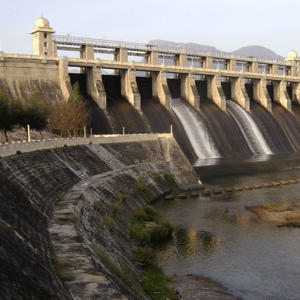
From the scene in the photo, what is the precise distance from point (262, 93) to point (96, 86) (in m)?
45.4

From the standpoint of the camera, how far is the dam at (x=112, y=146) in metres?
21.0

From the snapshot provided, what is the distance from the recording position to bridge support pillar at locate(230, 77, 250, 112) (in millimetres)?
97312

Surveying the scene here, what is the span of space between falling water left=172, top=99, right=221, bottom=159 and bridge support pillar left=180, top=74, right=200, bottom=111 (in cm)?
186

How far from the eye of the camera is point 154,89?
86.6 meters

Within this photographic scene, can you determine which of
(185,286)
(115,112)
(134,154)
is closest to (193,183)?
(134,154)

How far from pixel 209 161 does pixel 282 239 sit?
38.8 metres

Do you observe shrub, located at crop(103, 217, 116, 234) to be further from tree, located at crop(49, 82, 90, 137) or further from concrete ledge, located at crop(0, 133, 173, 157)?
tree, located at crop(49, 82, 90, 137)

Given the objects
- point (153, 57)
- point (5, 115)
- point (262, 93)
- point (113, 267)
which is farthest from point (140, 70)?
point (113, 267)

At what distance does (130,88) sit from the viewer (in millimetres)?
78875

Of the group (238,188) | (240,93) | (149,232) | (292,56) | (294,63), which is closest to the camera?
(149,232)

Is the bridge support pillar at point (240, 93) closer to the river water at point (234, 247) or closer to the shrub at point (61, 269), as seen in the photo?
the river water at point (234, 247)

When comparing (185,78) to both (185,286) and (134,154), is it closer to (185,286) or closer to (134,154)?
(134,154)

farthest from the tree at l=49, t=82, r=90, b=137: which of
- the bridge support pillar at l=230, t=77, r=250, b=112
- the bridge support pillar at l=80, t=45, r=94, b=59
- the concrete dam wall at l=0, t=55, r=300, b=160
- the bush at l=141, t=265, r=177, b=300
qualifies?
the bridge support pillar at l=230, t=77, r=250, b=112

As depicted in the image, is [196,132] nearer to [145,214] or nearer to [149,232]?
[145,214]
